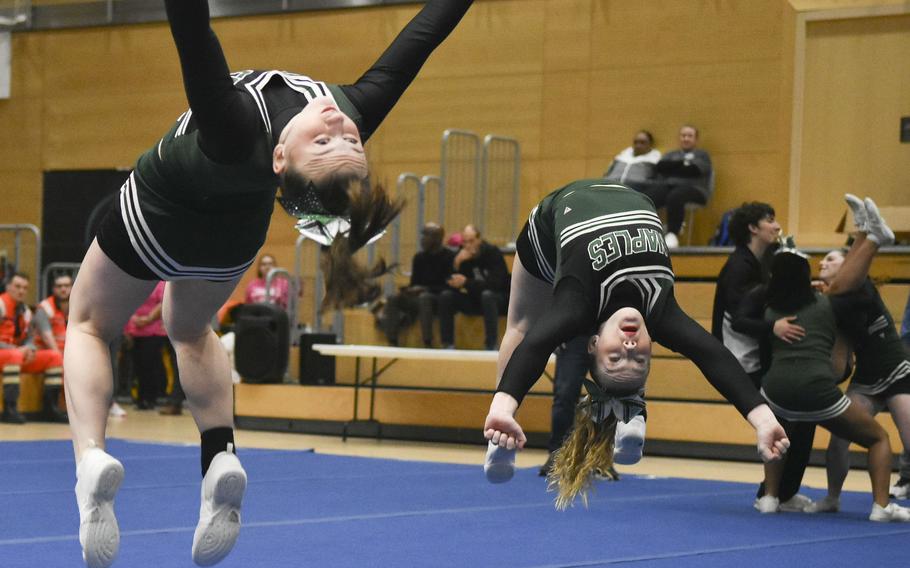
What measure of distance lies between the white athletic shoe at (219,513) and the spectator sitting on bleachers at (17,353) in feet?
24.6

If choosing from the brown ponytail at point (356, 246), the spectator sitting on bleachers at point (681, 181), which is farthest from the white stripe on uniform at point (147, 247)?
the spectator sitting on bleachers at point (681, 181)

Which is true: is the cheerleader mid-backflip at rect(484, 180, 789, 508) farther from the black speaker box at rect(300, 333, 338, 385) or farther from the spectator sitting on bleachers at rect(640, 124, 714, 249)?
the spectator sitting on bleachers at rect(640, 124, 714, 249)

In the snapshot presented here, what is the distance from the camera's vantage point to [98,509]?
3.52 m

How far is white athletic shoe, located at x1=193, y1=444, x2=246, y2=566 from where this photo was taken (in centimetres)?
374

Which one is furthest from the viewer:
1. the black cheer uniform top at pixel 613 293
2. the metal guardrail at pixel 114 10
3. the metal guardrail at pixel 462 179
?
the metal guardrail at pixel 114 10

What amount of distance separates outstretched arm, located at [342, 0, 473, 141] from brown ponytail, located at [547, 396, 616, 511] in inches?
55.2

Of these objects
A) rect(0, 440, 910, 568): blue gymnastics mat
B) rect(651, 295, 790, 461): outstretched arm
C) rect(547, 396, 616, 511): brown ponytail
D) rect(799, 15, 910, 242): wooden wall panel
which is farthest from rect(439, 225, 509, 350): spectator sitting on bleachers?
rect(651, 295, 790, 461): outstretched arm

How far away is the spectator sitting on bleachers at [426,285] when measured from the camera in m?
10.8

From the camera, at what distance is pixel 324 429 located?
1068 cm

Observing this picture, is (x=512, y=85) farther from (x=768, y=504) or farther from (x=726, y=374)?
(x=726, y=374)

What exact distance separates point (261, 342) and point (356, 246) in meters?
7.66

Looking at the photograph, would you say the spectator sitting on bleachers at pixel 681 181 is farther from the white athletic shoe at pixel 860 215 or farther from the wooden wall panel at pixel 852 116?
the white athletic shoe at pixel 860 215

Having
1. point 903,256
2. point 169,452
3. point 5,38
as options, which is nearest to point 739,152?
point 903,256

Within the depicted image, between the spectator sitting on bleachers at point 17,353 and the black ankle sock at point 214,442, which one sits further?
the spectator sitting on bleachers at point 17,353
